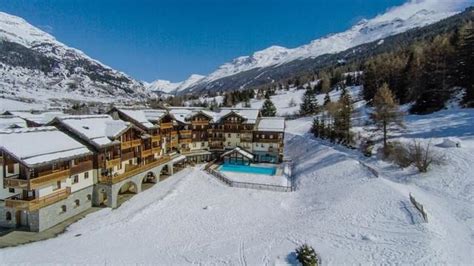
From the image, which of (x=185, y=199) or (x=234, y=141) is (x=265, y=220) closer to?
(x=185, y=199)

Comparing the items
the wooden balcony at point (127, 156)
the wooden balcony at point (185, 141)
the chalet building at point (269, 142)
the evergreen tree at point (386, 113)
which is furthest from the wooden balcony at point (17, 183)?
the evergreen tree at point (386, 113)

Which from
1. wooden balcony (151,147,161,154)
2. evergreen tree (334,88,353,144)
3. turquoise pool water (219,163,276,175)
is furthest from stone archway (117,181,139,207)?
evergreen tree (334,88,353,144)

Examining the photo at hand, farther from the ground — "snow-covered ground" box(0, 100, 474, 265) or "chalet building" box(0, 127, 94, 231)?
"chalet building" box(0, 127, 94, 231)

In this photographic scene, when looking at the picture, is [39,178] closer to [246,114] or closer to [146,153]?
[146,153]

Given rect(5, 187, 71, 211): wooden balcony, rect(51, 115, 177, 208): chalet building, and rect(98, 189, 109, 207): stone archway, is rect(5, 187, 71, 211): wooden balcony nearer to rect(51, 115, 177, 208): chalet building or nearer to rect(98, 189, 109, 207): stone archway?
rect(98, 189, 109, 207): stone archway

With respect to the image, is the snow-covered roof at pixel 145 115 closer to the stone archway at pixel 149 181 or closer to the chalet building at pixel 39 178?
the stone archway at pixel 149 181

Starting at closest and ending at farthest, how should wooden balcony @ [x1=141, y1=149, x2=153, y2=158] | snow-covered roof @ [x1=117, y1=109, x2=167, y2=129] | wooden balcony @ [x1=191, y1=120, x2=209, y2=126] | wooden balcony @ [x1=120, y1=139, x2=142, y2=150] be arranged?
wooden balcony @ [x1=120, y1=139, x2=142, y2=150]
wooden balcony @ [x1=141, y1=149, x2=153, y2=158]
snow-covered roof @ [x1=117, y1=109, x2=167, y2=129]
wooden balcony @ [x1=191, y1=120, x2=209, y2=126]

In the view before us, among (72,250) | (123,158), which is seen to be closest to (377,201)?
(72,250)
